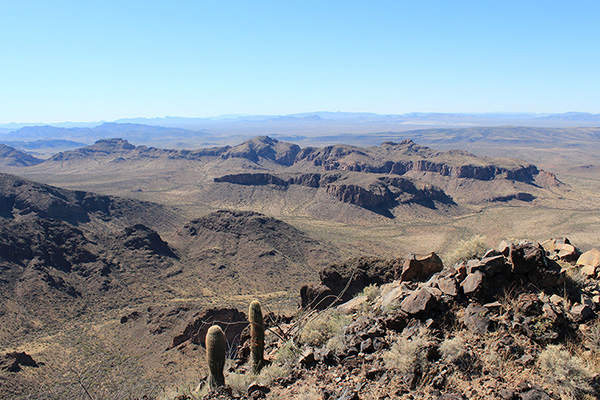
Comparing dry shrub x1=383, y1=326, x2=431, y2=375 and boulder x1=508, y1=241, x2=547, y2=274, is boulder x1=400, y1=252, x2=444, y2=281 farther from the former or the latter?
dry shrub x1=383, y1=326, x2=431, y2=375

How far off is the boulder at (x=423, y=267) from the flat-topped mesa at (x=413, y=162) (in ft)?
334

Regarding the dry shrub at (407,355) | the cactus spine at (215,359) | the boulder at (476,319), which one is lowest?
the cactus spine at (215,359)

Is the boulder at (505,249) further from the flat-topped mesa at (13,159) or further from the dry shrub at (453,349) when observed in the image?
the flat-topped mesa at (13,159)

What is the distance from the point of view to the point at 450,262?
11.9 m

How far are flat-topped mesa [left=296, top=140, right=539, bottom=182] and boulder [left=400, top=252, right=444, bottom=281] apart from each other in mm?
101836

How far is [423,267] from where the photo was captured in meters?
11.7

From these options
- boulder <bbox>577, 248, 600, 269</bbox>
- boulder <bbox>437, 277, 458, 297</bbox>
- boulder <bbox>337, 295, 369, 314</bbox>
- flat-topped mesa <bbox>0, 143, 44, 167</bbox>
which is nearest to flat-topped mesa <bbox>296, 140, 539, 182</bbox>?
boulder <bbox>577, 248, 600, 269</bbox>

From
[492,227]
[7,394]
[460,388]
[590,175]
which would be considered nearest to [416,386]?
[460,388]

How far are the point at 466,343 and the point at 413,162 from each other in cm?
12066

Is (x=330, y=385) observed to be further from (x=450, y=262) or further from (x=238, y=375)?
(x=450, y=262)

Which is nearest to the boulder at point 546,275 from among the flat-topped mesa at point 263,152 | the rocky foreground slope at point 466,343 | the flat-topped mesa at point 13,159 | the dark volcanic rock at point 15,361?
the rocky foreground slope at point 466,343

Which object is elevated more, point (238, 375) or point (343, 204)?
point (238, 375)

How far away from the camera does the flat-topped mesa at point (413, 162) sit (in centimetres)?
10400

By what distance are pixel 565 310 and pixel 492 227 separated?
66.7 metres
